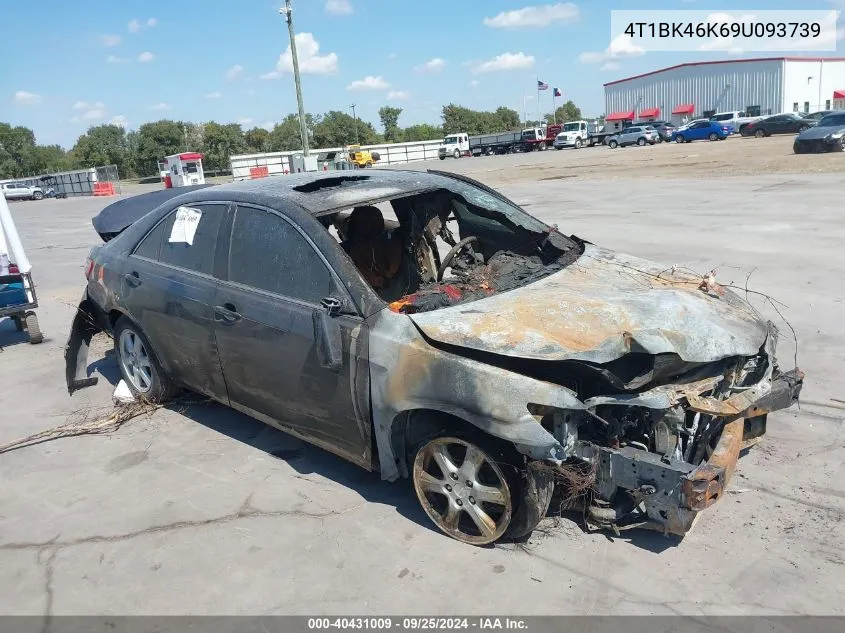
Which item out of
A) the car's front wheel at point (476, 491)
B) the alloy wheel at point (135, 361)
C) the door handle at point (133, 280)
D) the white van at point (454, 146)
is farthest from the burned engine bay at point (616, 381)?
the white van at point (454, 146)

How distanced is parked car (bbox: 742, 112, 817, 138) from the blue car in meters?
1.45

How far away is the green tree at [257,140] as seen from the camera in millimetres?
76312

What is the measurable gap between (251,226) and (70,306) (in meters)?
6.58

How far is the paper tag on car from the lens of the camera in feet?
14.7

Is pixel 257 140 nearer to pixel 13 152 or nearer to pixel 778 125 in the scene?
pixel 13 152

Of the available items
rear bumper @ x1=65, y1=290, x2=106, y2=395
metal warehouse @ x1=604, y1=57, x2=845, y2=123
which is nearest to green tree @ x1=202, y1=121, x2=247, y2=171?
metal warehouse @ x1=604, y1=57, x2=845, y2=123

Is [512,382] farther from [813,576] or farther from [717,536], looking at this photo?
[813,576]

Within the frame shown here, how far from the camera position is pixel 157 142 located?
7062cm

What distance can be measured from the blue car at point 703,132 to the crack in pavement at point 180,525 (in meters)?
49.5

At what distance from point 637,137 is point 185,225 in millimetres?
50343

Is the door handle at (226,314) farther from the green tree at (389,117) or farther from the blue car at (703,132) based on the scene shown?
the green tree at (389,117)

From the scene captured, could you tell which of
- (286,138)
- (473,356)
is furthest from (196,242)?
(286,138)

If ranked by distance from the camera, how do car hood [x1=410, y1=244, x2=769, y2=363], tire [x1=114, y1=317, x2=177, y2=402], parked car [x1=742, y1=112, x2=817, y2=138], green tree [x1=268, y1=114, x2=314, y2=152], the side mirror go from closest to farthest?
car hood [x1=410, y1=244, x2=769, y2=363] → the side mirror → tire [x1=114, y1=317, x2=177, y2=402] → parked car [x1=742, y1=112, x2=817, y2=138] → green tree [x1=268, y1=114, x2=314, y2=152]
